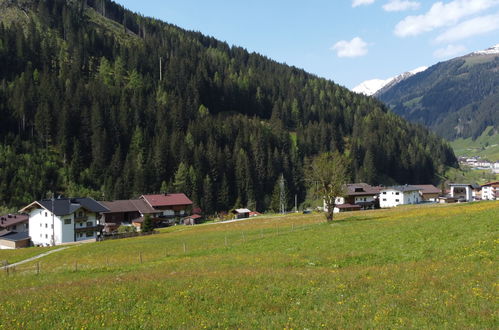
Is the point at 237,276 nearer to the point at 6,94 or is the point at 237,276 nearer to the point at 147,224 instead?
the point at 147,224

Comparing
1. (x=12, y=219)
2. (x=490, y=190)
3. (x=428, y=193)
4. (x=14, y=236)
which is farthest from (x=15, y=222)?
(x=490, y=190)

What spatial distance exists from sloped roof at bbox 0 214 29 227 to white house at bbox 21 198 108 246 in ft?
27.2

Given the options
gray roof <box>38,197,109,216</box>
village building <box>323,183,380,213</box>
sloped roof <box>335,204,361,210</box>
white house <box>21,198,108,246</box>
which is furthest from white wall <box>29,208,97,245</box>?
village building <box>323,183,380,213</box>

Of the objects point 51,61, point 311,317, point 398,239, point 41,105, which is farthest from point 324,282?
point 51,61

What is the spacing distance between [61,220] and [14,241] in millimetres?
12499

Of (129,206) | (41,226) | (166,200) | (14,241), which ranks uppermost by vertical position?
(166,200)

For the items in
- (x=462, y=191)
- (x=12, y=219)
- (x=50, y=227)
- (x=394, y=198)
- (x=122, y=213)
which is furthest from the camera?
(x=462, y=191)

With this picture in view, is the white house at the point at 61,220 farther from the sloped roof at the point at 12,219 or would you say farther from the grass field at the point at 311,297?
the grass field at the point at 311,297

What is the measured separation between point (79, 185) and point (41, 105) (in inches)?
1389

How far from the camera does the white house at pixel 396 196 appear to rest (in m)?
133

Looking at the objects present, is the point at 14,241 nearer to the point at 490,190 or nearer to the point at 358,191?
the point at 358,191

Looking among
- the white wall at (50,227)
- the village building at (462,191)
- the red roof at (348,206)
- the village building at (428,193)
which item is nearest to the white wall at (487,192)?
the village building at (462,191)

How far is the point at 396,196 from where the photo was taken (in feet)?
440

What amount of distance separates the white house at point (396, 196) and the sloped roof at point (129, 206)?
8151 centimetres
